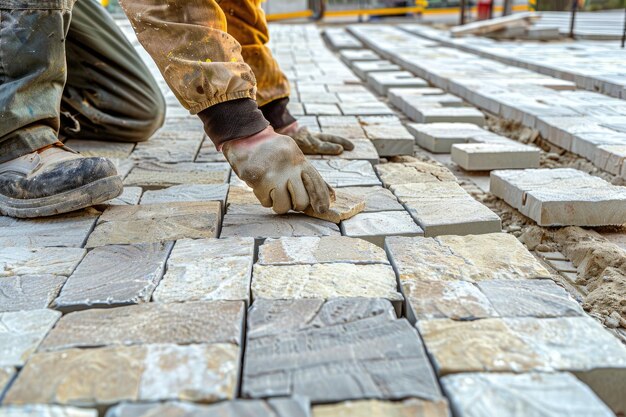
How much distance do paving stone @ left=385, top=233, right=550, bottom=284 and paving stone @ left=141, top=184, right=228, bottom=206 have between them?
787mm

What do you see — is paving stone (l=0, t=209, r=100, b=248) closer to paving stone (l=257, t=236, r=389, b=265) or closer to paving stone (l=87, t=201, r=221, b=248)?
paving stone (l=87, t=201, r=221, b=248)

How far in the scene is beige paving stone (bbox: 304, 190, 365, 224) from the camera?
2041 millimetres

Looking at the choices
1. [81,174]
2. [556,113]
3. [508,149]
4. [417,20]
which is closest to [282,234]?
[81,174]

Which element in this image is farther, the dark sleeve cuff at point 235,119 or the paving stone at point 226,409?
the dark sleeve cuff at point 235,119

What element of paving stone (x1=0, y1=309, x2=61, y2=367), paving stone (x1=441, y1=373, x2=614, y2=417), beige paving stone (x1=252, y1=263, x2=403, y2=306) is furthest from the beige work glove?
paving stone (x1=441, y1=373, x2=614, y2=417)

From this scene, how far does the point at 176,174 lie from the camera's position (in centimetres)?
266

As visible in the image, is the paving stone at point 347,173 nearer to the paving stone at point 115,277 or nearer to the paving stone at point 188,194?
the paving stone at point 188,194

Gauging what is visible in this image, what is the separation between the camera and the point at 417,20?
45.8ft

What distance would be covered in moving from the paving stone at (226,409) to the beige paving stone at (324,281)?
17.2 inches

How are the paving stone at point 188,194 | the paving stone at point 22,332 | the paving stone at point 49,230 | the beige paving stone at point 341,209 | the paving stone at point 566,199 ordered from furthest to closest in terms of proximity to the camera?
the paving stone at point 188,194 → the paving stone at point 566,199 → the beige paving stone at point 341,209 → the paving stone at point 49,230 → the paving stone at point 22,332

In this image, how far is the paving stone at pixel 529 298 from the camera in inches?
56.5

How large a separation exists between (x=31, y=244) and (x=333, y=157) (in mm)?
1393

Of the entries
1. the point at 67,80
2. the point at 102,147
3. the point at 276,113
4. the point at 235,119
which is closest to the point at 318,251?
the point at 235,119

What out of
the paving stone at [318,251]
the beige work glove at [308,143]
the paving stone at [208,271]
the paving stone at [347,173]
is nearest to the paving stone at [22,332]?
the paving stone at [208,271]
